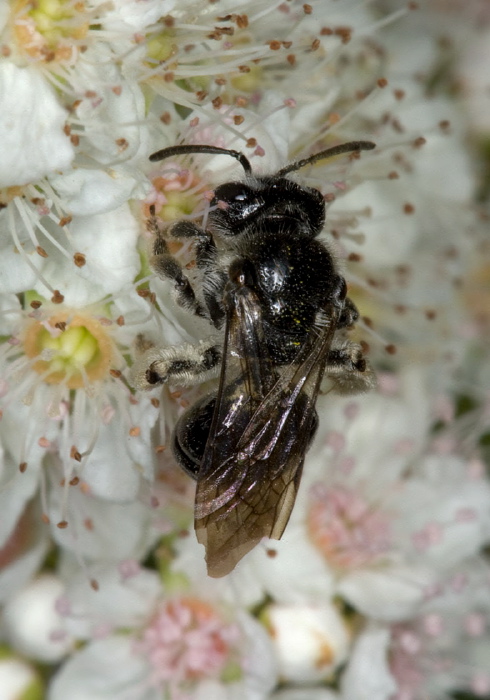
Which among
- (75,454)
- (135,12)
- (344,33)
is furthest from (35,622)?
(344,33)

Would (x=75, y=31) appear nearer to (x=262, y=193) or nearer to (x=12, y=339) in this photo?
(x=262, y=193)

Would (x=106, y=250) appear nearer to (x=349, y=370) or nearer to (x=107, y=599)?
(x=349, y=370)

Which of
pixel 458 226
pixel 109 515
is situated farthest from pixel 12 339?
pixel 458 226

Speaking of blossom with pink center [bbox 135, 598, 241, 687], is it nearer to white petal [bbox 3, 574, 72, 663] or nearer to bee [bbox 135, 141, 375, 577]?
white petal [bbox 3, 574, 72, 663]

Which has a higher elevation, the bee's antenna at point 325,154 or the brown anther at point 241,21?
the brown anther at point 241,21

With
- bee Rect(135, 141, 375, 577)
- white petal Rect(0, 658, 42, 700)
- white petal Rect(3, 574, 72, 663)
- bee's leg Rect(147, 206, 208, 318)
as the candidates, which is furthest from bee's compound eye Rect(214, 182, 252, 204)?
white petal Rect(0, 658, 42, 700)

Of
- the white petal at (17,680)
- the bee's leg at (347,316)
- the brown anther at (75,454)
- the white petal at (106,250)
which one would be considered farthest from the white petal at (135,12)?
the white petal at (17,680)

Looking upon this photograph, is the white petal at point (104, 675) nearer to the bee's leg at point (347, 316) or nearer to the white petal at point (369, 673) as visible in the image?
the white petal at point (369, 673)
